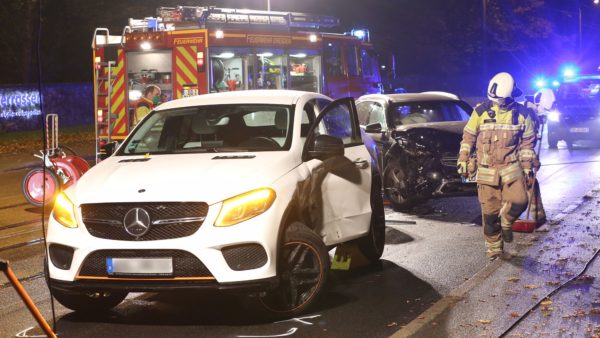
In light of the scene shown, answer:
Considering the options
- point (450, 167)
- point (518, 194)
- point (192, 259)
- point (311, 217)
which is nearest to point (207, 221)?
point (192, 259)

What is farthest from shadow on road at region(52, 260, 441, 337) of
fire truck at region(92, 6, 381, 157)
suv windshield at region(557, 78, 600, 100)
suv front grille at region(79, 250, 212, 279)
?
suv windshield at region(557, 78, 600, 100)

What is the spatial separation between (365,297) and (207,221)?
1716mm

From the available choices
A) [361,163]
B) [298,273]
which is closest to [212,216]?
[298,273]

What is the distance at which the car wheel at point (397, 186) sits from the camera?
40.9ft

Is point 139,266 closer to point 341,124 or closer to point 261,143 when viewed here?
point 261,143

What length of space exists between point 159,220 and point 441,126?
7.45m

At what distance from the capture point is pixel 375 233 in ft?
28.2

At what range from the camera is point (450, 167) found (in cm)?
1238

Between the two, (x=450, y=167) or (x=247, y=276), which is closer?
(x=247, y=276)

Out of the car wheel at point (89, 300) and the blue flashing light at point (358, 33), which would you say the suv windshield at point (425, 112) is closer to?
the blue flashing light at point (358, 33)

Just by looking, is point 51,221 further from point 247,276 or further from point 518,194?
point 518,194

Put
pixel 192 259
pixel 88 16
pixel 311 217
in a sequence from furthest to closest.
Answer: pixel 88 16 → pixel 311 217 → pixel 192 259

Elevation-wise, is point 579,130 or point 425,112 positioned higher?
point 425,112

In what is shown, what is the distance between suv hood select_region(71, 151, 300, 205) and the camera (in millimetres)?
6434
